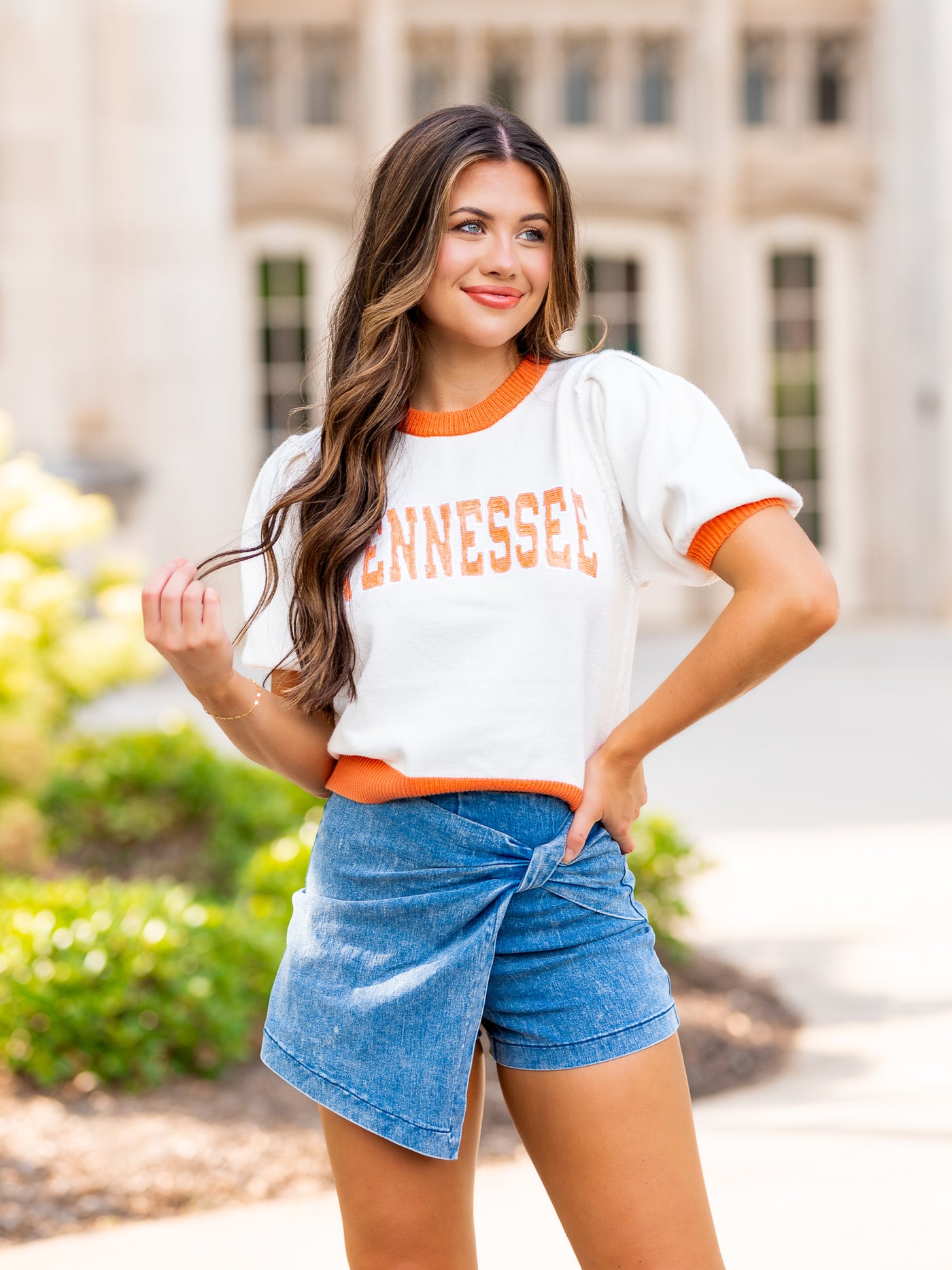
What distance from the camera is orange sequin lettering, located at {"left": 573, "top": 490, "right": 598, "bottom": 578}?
1.70m

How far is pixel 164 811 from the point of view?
5.86 m

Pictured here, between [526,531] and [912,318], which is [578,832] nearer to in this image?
[526,531]

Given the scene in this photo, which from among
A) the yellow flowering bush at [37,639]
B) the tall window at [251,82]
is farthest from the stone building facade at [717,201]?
the yellow flowering bush at [37,639]

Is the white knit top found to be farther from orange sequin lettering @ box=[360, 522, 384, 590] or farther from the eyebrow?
the eyebrow

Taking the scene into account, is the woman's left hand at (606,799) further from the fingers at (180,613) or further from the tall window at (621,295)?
the tall window at (621,295)

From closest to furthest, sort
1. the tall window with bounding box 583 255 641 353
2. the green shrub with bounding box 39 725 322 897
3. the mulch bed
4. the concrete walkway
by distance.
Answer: the concrete walkway < the mulch bed < the green shrub with bounding box 39 725 322 897 < the tall window with bounding box 583 255 641 353

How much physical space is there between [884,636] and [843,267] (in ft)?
10.5

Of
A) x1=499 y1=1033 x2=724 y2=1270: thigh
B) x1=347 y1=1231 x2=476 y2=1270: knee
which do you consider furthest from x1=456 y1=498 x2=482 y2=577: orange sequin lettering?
x1=347 y1=1231 x2=476 y2=1270: knee

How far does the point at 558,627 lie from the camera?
1.69 metres

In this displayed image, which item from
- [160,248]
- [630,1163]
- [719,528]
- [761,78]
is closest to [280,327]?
[160,248]

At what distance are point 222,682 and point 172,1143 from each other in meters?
1.96

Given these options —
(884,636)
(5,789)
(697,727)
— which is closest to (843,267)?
(884,636)

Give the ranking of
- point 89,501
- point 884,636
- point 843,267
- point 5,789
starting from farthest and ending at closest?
point 843,267 → point 884,636 → point 89,501 → point 5,789

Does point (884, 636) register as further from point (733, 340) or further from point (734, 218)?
point (734, 218)
